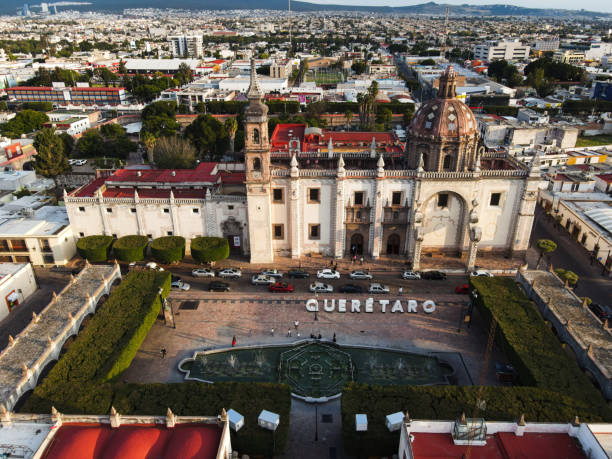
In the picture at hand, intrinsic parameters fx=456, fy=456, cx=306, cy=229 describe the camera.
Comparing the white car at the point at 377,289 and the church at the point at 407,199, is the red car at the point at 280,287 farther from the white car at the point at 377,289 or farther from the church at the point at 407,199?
the white car at the point at 377,289

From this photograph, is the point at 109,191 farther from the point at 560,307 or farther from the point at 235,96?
the point at 235,96

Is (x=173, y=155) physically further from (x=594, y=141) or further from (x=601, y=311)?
(x=594, y=141)

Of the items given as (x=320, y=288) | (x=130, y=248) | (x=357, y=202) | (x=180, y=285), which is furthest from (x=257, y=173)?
(x=130, y=248)

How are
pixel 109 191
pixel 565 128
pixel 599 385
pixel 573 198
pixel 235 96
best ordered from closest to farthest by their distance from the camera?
1. pixel 599 385
2. pixel 109 191
3. pixel 573 198
4. pixel 565 128
5. pixel 235 96

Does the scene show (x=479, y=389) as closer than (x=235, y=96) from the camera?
Yes

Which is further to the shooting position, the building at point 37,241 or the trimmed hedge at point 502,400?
the building at point 37,241

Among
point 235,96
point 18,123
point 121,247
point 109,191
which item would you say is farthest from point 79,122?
point 121,247

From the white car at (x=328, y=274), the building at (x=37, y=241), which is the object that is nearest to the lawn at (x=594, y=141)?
the white car at (x=328, y=274)

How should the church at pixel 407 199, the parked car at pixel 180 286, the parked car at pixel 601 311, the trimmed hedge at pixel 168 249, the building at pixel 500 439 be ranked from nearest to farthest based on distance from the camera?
the building at pixel 500 439 → the parked car at pixel 601 311 → the parked car at pixel 180 286 → the church at pixel 407 199 → the trimmed hedge at pixel 168 249
